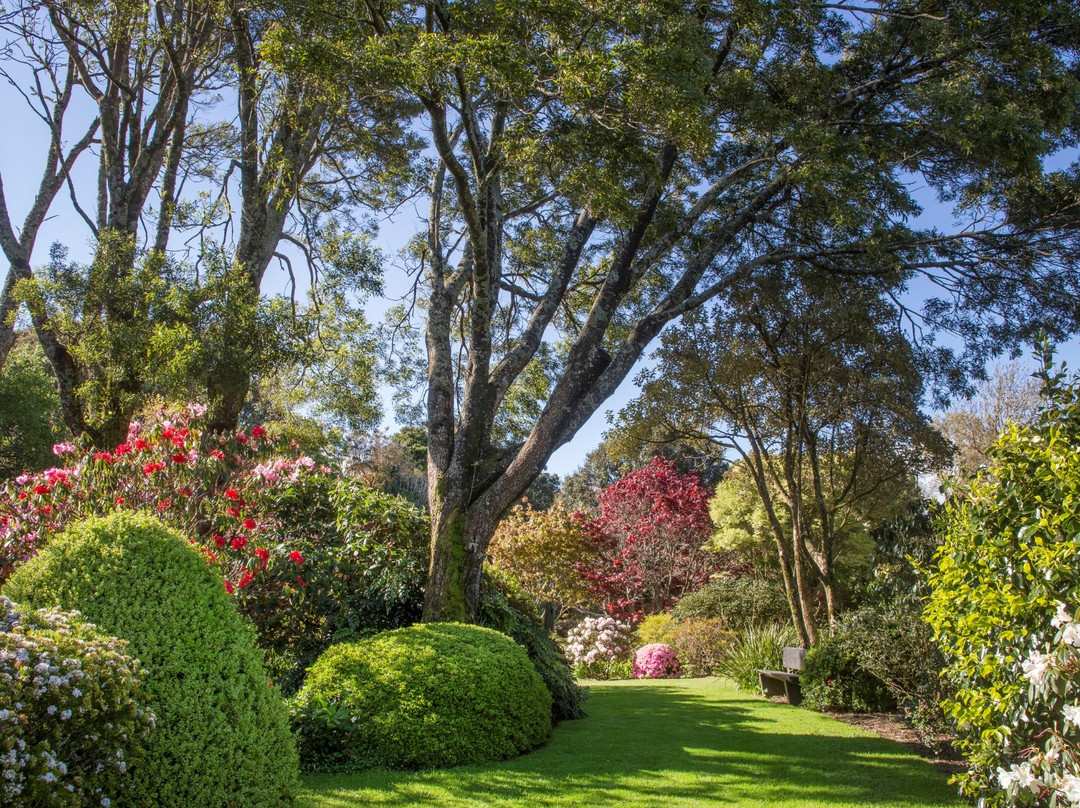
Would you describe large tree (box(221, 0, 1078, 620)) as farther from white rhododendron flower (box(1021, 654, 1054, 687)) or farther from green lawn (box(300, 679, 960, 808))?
white rhododendron flower (box(1021, 654, 1054, 687))

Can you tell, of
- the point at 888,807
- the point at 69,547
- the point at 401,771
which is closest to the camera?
the point at 69,547

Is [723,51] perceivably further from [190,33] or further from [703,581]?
[703,581]

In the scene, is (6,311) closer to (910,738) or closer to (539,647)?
(539,647)

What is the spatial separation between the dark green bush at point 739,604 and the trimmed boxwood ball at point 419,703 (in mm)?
8277

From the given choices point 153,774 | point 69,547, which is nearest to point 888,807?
point 153,774

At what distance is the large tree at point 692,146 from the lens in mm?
6332

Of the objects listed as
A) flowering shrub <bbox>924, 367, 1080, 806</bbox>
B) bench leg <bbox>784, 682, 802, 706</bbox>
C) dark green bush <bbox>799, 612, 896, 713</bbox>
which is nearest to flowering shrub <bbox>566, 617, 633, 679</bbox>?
bench leg <bbox>784, 682, 802, 706</bbox>

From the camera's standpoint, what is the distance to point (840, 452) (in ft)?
35.9

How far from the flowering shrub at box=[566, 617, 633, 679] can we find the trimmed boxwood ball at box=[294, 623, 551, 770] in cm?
954

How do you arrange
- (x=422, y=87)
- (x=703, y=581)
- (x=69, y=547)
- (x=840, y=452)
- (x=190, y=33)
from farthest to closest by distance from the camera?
1. (x=703, y=581)
2. (x=840, y=452)
3. (x=190, y=33)
4. (x=422, y=87)
5. (x=69, y=547)

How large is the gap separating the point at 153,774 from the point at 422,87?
5.52 metres

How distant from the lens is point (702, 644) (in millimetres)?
13734

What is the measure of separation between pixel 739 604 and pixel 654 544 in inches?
221

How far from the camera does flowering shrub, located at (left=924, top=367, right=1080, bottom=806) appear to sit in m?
2.62
